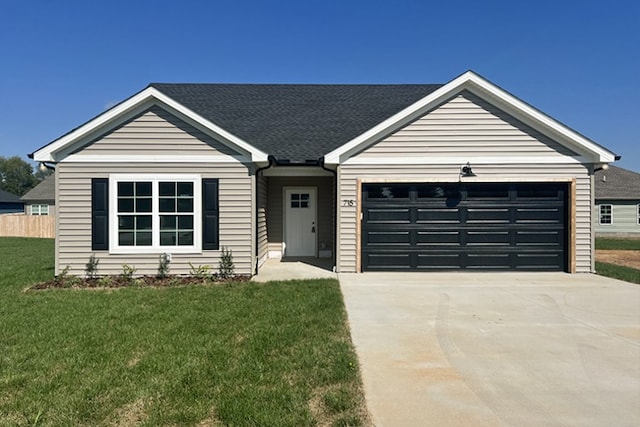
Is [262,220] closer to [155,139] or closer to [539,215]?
[155,139]

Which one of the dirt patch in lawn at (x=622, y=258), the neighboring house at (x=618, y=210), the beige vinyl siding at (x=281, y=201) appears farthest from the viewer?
the neighboring house at (x=618, y=210)

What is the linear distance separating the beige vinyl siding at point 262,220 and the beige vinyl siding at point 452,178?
2.21 m

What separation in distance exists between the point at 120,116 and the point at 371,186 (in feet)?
19.5

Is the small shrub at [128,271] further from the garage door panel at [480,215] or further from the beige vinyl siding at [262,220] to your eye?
the garage door panel at [480,215]

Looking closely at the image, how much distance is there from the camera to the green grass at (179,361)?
304 cm

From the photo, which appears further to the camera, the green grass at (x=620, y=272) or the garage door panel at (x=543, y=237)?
the garage door panel at (x=543, y=237)

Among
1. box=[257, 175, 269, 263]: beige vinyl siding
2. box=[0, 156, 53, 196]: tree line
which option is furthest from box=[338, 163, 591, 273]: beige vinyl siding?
box=[0, 156, 53, 196]: tree line

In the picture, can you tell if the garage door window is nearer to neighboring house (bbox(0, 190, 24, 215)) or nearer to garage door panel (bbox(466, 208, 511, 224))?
garage door panel (bbox(466, 208, 511, 224))

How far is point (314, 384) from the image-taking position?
137 inches

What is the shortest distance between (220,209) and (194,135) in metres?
1.78

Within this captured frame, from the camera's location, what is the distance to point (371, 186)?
9242 millimetres

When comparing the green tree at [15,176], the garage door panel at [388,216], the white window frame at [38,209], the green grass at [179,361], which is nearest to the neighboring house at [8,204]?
the white window frame at [38,209]

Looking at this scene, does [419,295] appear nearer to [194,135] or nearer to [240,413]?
[240,413]

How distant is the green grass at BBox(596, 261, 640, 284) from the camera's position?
873 cm
